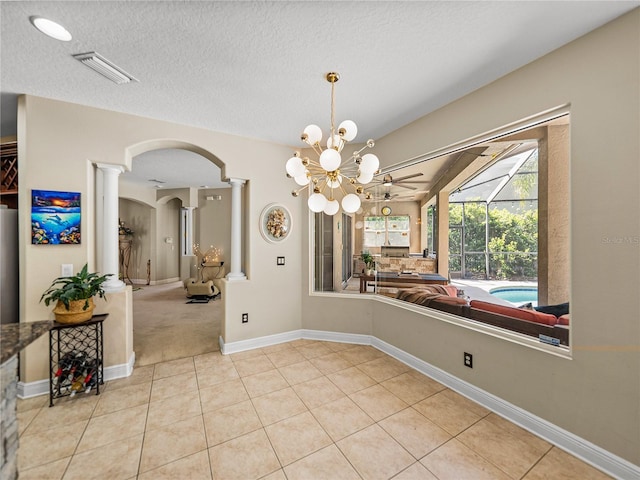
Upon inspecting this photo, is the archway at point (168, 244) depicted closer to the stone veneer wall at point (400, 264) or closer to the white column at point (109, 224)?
the white column at point (109, 224)

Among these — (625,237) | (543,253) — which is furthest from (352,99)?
(625,237)

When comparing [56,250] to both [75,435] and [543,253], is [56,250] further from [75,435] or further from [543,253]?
[543,253]

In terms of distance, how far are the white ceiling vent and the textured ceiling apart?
60 millimetres

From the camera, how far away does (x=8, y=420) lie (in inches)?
42.9

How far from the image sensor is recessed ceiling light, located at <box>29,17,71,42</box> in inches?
60.0

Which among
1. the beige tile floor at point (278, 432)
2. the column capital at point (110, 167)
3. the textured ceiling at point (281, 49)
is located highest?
the textured ceiling at point (281, 49)

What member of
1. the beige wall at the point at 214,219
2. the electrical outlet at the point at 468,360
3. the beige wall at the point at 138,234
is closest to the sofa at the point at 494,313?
the electrical outlet at the point at 468,360

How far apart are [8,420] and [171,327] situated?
10.3 feet

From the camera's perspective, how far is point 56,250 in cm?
241

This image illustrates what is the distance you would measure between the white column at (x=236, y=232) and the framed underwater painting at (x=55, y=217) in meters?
1.52

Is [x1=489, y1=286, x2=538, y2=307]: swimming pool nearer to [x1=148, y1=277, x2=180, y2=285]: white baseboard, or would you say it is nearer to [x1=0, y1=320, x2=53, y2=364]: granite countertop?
[x1=0, y1=320, x2=53, y2=364]: granite countertop

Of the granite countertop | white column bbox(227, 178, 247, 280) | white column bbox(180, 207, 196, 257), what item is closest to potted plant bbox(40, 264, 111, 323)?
the granite countertop

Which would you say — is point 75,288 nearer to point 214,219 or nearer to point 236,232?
point 236,232

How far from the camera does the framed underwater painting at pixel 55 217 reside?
233 cm
